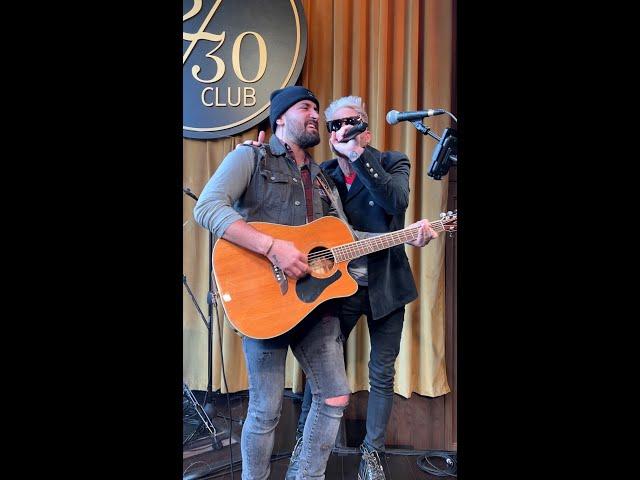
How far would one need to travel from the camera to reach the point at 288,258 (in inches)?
52.0

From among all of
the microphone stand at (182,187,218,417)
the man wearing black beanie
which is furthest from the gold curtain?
the man wearing black beanie

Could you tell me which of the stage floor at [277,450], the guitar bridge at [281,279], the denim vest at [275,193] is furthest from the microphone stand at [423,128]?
the stage floor at [277,450]

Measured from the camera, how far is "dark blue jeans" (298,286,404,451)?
153 centimetres

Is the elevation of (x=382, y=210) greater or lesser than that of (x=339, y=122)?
lesser

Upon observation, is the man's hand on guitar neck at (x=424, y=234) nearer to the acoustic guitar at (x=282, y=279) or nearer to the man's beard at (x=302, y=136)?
the acoustic guitar at (x=282, y=279)

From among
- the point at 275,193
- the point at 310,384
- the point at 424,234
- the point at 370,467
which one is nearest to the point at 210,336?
the point at 310,384

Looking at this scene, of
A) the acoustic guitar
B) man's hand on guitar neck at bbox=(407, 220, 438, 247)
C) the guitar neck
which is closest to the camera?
the acoustic guitar

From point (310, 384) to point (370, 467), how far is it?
424mm

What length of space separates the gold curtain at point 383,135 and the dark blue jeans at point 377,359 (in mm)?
42

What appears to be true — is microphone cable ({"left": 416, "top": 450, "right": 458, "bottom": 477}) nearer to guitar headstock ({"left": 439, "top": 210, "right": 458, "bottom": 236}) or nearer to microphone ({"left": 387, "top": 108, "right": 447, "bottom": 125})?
guitar headstock ({"left": 439, "top": 210, "right": 458, "bottom": 236})

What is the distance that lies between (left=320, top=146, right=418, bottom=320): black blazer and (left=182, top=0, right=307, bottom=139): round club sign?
1.16 ft

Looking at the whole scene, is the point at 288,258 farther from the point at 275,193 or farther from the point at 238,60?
the point at 238,60
